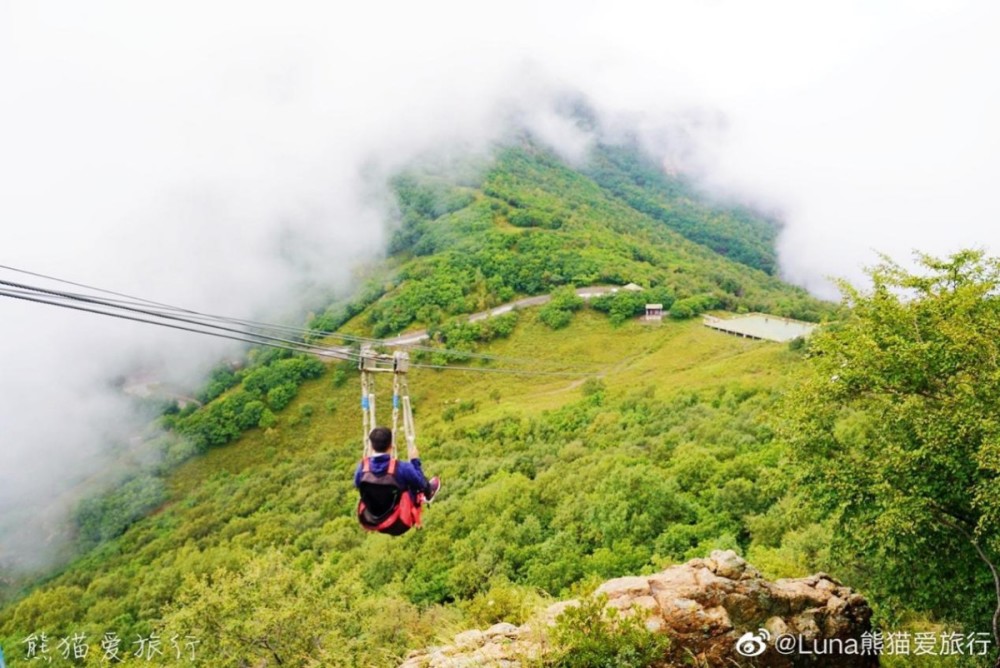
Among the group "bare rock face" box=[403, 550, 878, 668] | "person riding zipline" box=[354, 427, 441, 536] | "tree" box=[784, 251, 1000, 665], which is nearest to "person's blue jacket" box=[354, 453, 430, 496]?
"person riding zipline" box=[354, 427, 441, 536]

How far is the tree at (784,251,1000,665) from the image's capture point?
13805 mm

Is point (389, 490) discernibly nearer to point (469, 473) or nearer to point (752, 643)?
point (752, 643)

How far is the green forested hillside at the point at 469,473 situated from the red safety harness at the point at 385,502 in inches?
196

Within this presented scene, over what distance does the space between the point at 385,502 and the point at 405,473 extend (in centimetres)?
67

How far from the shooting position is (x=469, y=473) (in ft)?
204

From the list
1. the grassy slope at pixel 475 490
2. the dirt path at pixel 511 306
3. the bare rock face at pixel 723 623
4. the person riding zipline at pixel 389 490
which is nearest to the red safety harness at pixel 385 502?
the person riding zipline at pixel 389 490

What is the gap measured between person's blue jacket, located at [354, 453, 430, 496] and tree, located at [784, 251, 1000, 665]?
11065mm

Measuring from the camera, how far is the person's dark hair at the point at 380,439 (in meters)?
10.0

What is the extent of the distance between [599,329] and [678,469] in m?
79.1

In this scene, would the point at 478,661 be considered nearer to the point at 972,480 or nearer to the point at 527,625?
the point at 527,625

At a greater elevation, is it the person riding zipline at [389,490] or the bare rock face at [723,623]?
the person riding zipline at [389,490]

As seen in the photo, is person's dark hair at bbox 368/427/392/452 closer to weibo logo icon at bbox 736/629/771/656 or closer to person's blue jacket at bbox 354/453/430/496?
person's blue jacket at bbox 354/453/430/496

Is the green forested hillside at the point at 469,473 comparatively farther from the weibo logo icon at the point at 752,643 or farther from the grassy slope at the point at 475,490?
the weibo logo icon at the point at 752,643

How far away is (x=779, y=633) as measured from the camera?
13438 millimetres
